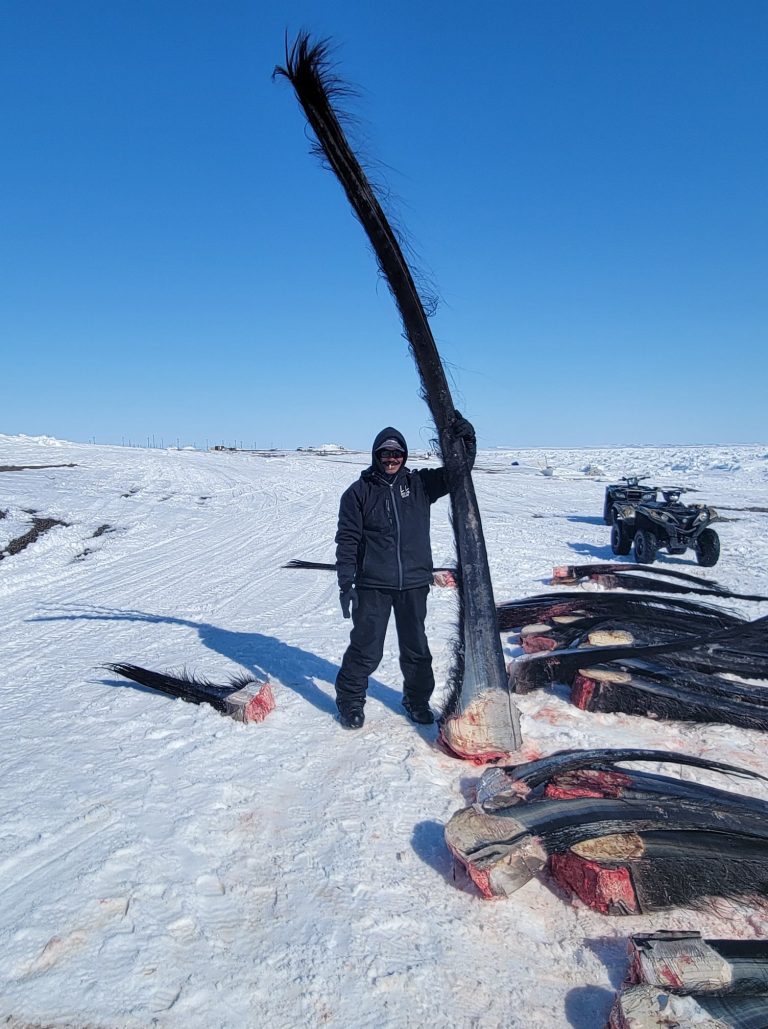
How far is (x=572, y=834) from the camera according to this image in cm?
252

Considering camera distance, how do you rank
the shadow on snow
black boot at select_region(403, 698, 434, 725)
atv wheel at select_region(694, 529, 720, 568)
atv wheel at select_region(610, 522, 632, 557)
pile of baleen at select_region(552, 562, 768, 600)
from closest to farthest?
1. black boot at select_region(403, 698, 434, 725)
2. the shadow on snow
3. pile of baleen at select_region(552, 562, 768, 600)
4. atv wheel at select_region(694, 529, 720, 568)
5. atv wheel at select_region(610, 522, 632, 557)

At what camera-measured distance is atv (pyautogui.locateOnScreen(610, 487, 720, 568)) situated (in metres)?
9.88

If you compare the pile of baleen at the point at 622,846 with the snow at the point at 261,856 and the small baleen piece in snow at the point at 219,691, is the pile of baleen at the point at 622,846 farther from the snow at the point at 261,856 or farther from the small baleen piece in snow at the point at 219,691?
the small baleen piece in snow at the point at 219,691

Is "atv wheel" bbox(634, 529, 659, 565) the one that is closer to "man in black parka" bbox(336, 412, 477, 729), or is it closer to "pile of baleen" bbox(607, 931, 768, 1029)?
"man in black parka" bbox(336, 412, 477, 729)

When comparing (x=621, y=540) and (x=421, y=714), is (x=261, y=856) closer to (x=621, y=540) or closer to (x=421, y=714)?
(x=421, y=714)

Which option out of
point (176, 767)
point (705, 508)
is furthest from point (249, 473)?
point (176, 767)

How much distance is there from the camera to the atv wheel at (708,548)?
9836 millimetres

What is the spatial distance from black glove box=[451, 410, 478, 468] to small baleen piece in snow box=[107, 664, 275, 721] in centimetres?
218

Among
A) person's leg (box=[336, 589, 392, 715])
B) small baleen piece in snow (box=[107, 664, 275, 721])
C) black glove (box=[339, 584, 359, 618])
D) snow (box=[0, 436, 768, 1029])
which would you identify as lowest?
snow (box=[0, 436, 768, 1029])

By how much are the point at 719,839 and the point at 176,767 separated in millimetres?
2762

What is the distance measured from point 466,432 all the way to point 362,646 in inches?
60.3

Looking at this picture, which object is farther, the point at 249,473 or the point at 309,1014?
the point at 249,473

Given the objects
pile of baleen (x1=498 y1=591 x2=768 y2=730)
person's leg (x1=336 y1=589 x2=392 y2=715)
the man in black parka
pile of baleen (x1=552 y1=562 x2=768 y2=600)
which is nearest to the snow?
pile of baleen (x1=498 y1=591 x2=768 y2=730)

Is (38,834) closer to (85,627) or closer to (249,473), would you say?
(85,627)
